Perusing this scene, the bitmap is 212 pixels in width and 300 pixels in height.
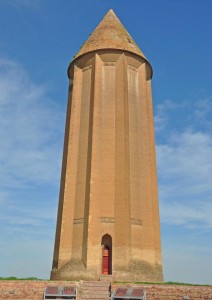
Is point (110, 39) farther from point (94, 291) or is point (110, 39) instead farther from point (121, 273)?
point (94, 291)

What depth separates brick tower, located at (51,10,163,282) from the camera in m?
18.0

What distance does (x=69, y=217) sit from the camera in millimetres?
19297

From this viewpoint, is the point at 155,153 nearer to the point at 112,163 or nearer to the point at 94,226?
the point at 112,163

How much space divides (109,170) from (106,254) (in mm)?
4324

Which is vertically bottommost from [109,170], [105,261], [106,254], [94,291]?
[94,291]

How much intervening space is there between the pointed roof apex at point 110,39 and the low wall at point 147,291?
1438cm

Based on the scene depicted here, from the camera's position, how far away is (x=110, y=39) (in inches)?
886

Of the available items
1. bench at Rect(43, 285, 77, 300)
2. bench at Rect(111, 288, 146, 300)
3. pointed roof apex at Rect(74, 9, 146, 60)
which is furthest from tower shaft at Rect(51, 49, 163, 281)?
bench at Rect(111, 288, 146, 300)

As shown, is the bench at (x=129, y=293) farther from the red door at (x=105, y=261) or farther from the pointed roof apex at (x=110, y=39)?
→ the pointed roof apex at (x=110, y=39)

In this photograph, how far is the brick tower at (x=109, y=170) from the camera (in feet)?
59.0

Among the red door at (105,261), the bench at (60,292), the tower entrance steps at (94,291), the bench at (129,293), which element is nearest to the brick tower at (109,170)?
the red door at (105,261)

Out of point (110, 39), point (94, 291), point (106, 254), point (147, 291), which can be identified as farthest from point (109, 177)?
point (110, 39)

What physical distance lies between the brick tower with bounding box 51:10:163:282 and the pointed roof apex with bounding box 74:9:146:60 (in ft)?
0.22

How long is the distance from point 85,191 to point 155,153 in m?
5.45
